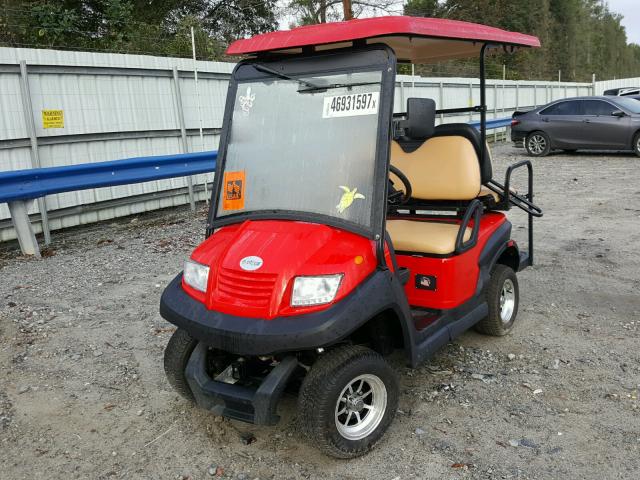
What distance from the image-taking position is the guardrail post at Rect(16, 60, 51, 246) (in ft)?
23.3

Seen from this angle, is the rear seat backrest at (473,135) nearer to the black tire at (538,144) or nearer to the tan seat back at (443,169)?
the tan seat back at (443,169)

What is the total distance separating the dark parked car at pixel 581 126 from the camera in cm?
1334

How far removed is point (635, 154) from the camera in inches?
551

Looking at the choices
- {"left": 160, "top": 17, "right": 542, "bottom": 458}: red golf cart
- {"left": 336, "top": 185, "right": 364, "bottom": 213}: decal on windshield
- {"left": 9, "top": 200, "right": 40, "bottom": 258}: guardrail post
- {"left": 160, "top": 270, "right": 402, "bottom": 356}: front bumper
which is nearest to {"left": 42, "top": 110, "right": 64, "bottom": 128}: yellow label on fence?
{"left": 9, "top": 200, "right": 40, "bottom": 258}: guardrail post

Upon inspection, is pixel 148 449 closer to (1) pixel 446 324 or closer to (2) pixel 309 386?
(2) pixel 309 386

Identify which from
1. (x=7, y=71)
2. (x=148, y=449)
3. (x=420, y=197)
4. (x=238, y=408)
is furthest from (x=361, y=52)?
(x=7, y=71)

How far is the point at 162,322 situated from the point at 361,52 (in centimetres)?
275

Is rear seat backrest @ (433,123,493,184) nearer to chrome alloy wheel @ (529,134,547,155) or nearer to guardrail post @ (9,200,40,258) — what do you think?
guardrail post @ (9,200,40,258)

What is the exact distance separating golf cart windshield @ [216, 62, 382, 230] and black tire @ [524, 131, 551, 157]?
12.7 m

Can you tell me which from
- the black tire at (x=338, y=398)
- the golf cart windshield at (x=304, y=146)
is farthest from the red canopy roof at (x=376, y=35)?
the black tire at (x=338, y=398)

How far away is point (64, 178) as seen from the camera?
22.3 ft

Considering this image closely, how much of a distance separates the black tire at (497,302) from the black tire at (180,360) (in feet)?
6.78

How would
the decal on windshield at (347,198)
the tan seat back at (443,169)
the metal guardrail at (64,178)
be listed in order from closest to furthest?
the decal on windshield at (347,198) < the tan seat back at (443,169) < the metal guardrail at (64,178)

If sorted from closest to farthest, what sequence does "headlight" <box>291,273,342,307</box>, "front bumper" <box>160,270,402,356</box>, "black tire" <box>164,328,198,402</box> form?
"front bumper" <box>160,270,402,356</box> → "headlight" <box>291,273,342,307</box> → "black tire" <box>164,328,198,402</box>
